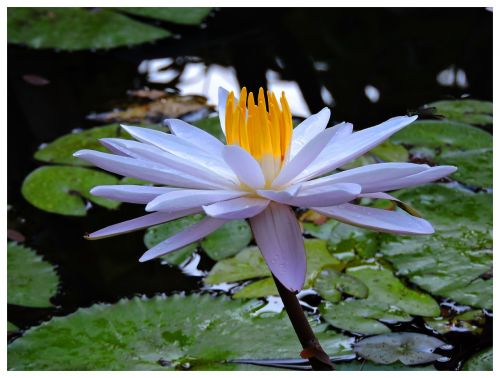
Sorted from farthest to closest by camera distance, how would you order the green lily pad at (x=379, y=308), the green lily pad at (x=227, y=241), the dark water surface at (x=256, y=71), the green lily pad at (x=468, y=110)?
the green lily pad at (x=468, y=110) → the dark water surface at (x=256, y=71) → the green lily pad at (x=227, y=241) → the green lily pad at (x=379, y=308)

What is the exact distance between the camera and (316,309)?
152 cm

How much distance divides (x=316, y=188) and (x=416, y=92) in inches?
71.7

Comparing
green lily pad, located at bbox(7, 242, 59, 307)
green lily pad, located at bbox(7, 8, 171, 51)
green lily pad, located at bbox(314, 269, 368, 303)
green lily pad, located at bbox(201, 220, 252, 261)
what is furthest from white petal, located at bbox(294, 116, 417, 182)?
green lily pad, located at bbox(7, 8, 171, 51)

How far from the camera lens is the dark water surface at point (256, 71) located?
1.94 m

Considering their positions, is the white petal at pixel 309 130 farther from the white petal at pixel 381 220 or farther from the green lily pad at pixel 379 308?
the green lily pad at pixel 379 308

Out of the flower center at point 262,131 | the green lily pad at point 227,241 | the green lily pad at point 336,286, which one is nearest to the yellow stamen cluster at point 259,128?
the flower center at point 262,131

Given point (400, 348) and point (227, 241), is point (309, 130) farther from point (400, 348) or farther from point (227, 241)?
point (227, 241)

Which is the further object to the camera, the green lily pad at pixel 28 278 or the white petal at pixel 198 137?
the green lily pad at pixel 28 278

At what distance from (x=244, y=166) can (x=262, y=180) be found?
0.14 ft

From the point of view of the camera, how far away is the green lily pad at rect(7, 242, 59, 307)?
5.33 ft

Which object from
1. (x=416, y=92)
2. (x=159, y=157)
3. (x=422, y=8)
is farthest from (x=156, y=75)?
(x=159, y=157)

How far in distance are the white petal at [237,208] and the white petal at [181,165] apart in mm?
53

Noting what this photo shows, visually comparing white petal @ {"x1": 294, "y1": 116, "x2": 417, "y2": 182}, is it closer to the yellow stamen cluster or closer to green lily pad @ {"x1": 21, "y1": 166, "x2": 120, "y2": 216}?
the yellow stamen cluster

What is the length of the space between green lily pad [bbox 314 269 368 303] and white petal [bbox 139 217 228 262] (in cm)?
69
